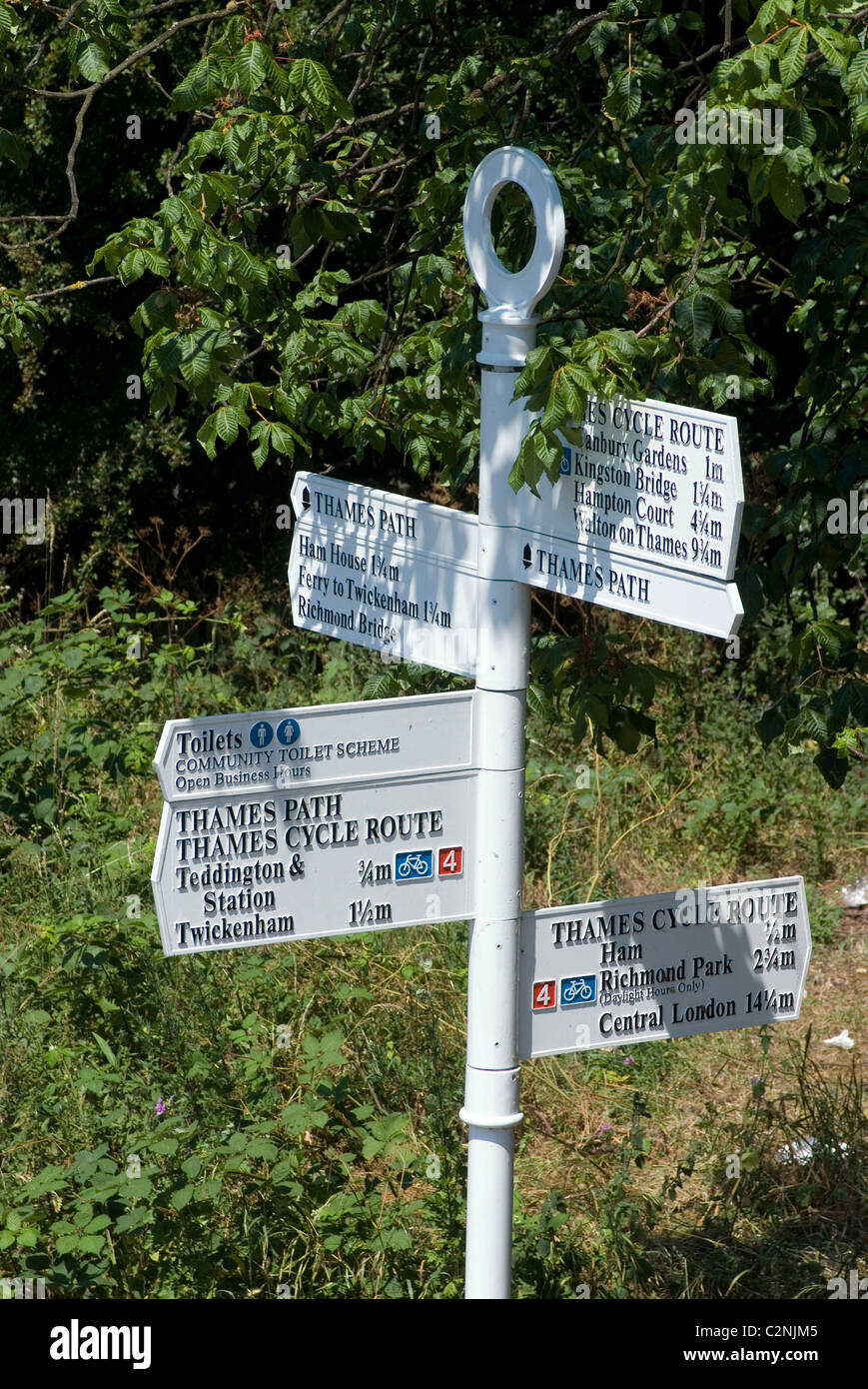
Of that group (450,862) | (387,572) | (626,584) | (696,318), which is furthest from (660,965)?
(696,318)

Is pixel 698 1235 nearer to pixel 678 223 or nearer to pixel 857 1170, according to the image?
pixel 857 1170

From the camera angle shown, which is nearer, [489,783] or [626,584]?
[626,584]

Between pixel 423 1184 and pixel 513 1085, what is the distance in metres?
1.49

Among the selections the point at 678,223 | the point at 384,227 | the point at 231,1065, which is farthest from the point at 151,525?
the point at 678,223

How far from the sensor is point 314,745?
228 centimetres

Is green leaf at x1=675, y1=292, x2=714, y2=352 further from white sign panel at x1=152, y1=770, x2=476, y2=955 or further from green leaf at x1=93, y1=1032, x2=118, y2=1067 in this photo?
green leaf at x1=93, y1=1032, x2=118, y2=1067

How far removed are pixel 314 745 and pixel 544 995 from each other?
0.57m

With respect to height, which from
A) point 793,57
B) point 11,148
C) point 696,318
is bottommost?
point 696,318

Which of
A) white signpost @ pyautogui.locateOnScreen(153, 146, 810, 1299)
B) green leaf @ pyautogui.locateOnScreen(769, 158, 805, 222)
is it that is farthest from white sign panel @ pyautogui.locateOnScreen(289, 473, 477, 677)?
green leaf @ pyautogui.locateOnScreen(769, 158, 805, 222)

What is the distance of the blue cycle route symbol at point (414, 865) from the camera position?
2.35 metres

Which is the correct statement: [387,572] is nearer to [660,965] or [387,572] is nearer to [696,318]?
[696,318]

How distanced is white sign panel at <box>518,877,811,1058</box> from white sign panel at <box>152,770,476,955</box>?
18 cm

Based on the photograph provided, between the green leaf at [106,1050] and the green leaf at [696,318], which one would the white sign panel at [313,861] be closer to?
the green leaf at [696,318]

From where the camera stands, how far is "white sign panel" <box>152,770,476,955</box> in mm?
2227
